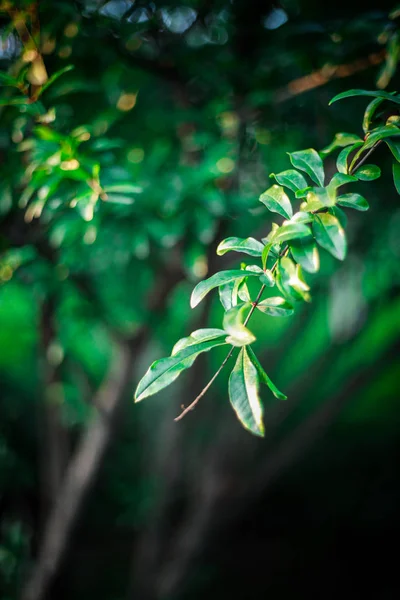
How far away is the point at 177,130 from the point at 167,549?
103 inches

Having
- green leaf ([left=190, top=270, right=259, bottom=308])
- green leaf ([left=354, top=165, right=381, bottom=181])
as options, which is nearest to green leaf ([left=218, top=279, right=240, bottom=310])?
green leaf ([left=190, top=270, right=259, bottom=308])

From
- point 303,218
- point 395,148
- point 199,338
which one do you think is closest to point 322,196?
point 303,218

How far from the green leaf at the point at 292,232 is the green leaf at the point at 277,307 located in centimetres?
9

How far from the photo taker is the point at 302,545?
12.2 feet

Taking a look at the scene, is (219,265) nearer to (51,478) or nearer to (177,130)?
(177,130)

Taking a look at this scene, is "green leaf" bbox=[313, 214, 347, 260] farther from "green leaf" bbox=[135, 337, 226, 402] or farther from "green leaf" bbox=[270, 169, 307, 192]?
"green leaf" bbox=[135, 337, 226, 402]

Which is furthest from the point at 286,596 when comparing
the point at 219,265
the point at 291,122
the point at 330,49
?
the point at 330,49

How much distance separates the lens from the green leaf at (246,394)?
55cm

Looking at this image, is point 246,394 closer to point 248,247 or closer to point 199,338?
point 199,338

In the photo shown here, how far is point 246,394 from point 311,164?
1.28 feet

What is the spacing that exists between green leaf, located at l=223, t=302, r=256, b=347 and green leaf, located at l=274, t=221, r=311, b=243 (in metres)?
0.11

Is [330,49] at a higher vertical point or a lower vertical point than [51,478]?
higher

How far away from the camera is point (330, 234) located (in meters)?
0.58

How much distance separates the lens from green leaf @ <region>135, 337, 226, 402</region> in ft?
1.98
